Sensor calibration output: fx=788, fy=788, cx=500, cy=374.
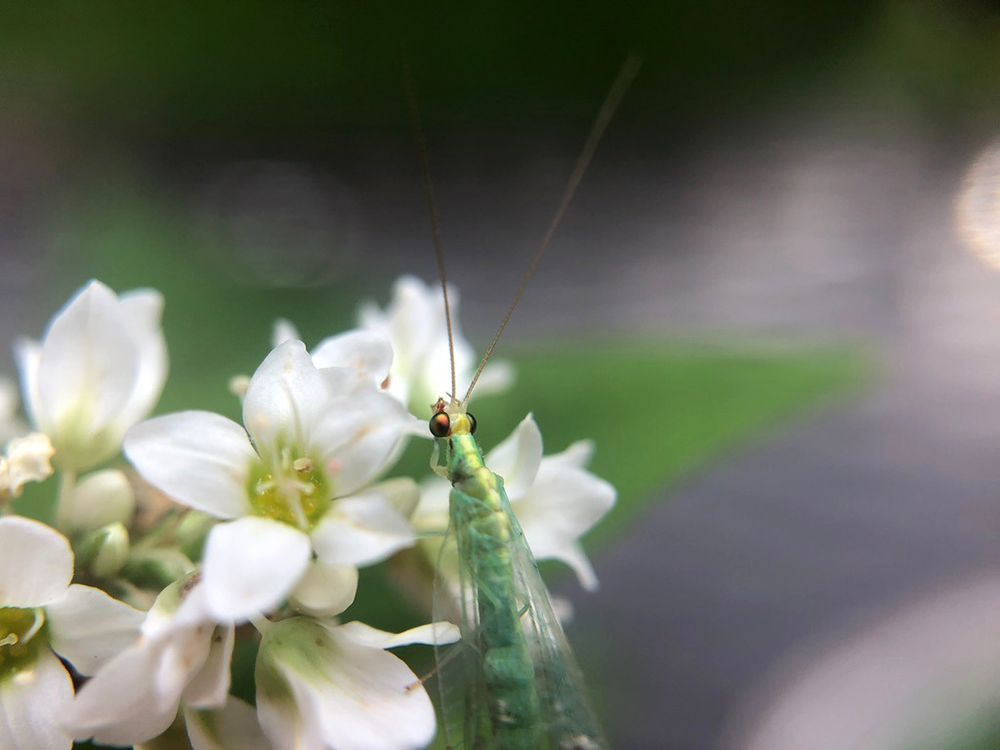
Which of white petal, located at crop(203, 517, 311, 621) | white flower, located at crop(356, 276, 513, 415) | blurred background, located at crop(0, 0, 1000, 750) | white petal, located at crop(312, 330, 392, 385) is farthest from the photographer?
blurred background, located at crop(0, 0, 1000, 750)

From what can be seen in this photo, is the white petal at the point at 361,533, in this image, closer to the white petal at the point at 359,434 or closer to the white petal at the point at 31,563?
the white petal at the point at 359,434

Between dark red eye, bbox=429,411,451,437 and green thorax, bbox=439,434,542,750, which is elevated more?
dark red eye, bbox=429,411,451,437

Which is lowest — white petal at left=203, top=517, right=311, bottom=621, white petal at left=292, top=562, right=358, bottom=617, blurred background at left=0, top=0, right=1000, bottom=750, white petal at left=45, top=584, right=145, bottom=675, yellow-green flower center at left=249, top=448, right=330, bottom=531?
→ white petal at left=45, top=584, right=145, bottom=675

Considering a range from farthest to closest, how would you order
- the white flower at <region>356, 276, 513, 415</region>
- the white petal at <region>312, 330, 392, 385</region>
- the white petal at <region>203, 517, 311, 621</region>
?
the white flower at <region>356, 276, 513, 415</region>
the white petal at <region>312, 330, 392, 385</region>
the white petal at <region>203, 517, 311, 621</region>

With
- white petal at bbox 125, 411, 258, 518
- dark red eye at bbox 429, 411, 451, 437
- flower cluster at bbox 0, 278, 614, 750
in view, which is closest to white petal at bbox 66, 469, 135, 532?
flower cluster at bbox 0, 278, 614, 750

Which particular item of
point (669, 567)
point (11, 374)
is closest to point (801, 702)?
point (669, 567)

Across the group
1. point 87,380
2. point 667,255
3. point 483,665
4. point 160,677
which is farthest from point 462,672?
point 667,255

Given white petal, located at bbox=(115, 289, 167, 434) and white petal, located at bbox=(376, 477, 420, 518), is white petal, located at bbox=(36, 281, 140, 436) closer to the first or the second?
white petal, located at bbox=(115, 289, 167, 434)
